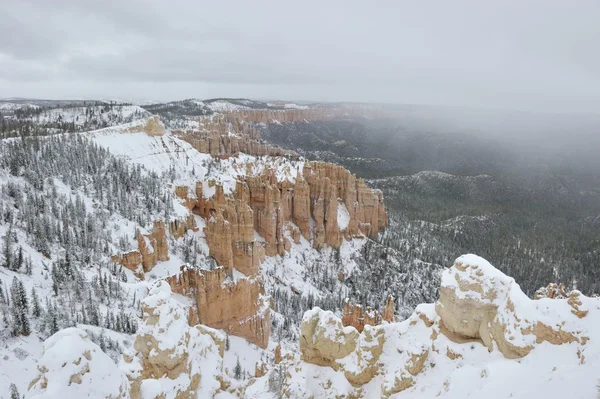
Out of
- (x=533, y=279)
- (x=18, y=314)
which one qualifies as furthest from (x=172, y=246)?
(x=533, y=279)

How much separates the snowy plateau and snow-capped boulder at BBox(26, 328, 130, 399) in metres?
0.04

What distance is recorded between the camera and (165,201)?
53.7 m

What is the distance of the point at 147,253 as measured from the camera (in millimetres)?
39125

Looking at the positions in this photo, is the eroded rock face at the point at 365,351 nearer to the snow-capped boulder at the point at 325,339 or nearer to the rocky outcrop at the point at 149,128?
the snow-capped boulder at the point at 325,339

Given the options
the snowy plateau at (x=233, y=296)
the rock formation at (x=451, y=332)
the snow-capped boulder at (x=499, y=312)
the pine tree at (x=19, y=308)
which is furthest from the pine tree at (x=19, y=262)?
the snow-capped boulder at (x=499, y=312)

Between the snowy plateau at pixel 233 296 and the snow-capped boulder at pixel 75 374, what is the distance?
4cm

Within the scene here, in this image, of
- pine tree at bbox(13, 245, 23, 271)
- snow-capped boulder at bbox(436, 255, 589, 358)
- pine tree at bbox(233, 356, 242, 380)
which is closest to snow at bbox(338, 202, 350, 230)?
pine tree at bbox(233, 356, 242, 380)

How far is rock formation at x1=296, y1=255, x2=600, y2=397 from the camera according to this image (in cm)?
1289

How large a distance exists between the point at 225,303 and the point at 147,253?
1052cm

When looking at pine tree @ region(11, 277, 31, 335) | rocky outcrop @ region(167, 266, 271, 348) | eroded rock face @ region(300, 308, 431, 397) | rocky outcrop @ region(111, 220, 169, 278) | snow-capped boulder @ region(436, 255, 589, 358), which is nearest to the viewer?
snow-capped boulder @ region(436, 255, 589, 358)

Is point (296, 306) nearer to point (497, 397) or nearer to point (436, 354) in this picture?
point (436, 354)

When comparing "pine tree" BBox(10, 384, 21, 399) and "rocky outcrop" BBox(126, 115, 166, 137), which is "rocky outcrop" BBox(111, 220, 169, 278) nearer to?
"pine tree" BBox(10, 384, 21, 399)

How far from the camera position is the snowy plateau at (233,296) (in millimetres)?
12711

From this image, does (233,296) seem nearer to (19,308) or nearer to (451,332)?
(19,308)
